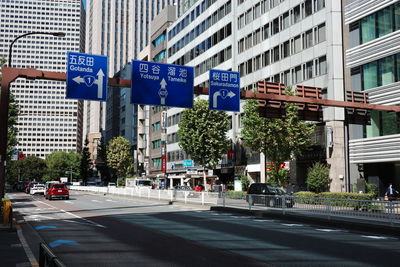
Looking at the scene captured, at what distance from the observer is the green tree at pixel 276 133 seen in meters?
35.7

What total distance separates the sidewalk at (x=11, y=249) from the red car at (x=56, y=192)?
88.6 feet

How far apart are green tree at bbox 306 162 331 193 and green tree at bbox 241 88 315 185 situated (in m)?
2.21

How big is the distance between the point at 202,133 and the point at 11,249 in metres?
39.3

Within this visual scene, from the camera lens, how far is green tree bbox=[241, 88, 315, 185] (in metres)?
35.7

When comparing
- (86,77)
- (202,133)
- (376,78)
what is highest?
(376,78)

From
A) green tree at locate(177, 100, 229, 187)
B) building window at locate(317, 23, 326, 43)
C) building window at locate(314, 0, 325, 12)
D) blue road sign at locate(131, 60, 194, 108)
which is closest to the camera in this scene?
blue road sign at locate(131, 60, 194, 108)

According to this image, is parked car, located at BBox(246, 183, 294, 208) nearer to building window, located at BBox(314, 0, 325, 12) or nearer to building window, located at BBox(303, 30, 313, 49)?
building window, located at BBox(303, 30, 313, 49)

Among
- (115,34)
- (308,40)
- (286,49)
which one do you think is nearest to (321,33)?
(308,40)

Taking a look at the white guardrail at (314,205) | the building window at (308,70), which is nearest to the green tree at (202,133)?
the building window at (308,70)

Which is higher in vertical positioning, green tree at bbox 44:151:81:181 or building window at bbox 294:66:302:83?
building window at bbox 294:66:302:83

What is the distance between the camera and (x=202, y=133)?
5034 cm

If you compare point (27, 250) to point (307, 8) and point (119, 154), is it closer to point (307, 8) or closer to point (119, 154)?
point (307, 8)

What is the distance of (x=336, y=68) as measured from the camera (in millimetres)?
39625

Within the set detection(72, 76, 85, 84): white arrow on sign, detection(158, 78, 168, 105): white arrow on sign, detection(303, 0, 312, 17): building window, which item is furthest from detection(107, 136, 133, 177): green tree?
detection(72, 76, 85, 84): white arrow on sign
